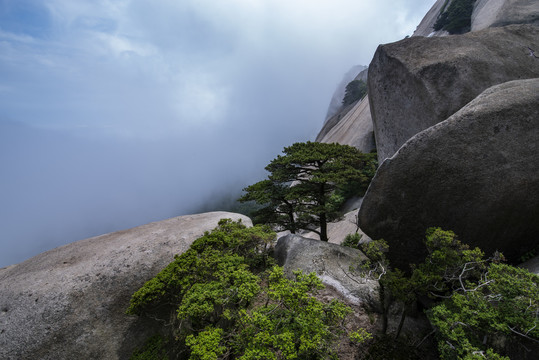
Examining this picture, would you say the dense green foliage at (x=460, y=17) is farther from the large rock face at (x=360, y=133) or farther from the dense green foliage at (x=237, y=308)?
the dense green foliage at (x=237, y=308)

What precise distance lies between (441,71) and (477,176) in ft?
20.7

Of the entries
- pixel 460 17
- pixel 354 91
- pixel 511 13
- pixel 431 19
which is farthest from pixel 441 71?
pixel 354 91

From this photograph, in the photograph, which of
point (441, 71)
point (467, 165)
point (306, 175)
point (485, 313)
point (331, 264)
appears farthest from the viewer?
point (306, 175)

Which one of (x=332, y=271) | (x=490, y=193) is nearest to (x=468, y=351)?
(x=332, y=271)

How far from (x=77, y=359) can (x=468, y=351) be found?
10.9m

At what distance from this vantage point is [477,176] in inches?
282

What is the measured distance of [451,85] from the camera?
1067 cm

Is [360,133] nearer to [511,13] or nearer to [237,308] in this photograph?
[511,13]

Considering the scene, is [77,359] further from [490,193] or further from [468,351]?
[490,193]

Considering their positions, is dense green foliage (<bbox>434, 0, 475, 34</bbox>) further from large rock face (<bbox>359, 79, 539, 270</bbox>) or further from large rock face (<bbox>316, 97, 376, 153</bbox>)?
large rock face (<bbox>359, 79, 539, 270</bbox>)

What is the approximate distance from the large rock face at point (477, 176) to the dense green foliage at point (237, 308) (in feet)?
13.7

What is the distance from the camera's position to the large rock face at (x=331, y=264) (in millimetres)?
7602

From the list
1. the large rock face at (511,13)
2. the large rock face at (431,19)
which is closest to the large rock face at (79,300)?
the large rock face at (511,13)

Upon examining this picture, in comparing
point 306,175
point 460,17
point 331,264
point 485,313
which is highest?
point 460,17
